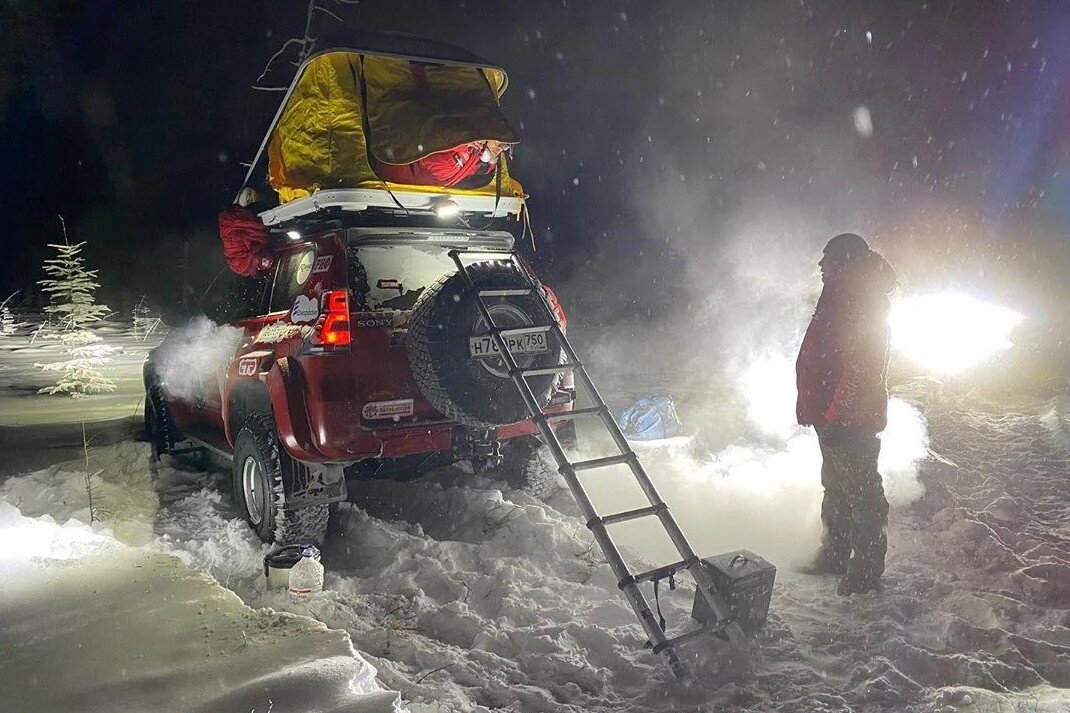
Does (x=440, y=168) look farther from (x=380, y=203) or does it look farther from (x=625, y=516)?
(x=625, y=516)

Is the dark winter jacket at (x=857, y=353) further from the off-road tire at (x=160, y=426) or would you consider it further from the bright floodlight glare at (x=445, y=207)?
the off-road tire at (x=160, y=426)

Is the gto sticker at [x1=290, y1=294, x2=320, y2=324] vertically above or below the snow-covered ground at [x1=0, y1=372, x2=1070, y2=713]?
above

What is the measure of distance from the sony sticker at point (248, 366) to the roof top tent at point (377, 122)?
45.4 inches

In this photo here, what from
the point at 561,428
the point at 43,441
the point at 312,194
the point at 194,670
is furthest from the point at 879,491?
the point at 43,441

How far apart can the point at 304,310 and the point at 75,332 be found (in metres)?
15.8

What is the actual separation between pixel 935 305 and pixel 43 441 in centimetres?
1276

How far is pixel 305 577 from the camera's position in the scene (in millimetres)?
3885

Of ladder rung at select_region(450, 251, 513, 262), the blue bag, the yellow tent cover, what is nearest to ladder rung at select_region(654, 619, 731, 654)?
ladder rung at select_region(450, 251, 513, 262)

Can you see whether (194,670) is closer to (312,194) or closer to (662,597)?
(662,597)

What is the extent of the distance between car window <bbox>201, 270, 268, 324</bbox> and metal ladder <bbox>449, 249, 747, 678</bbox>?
2039 mm

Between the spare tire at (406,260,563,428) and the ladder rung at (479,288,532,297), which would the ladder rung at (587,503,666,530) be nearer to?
the spare tire at (406,260,563,428)

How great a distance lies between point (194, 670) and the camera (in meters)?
2.91

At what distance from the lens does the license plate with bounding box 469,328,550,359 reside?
4276mm

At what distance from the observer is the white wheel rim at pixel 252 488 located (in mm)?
4828
